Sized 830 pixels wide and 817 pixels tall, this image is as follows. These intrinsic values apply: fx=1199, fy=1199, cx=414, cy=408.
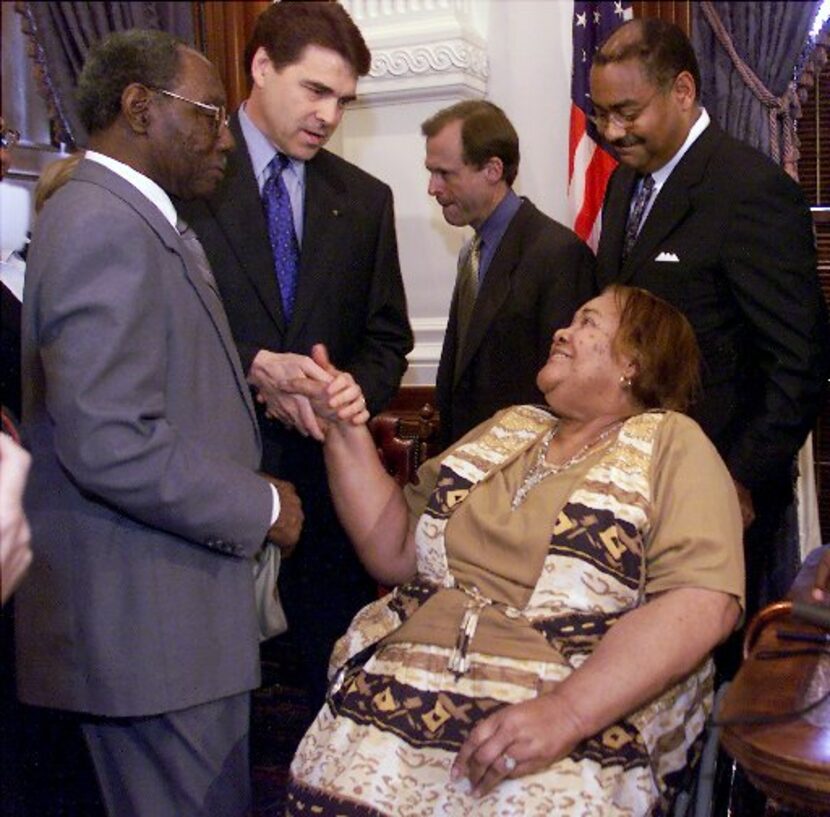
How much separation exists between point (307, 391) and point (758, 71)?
2251mm

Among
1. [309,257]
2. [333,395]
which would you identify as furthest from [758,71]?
[333,395]

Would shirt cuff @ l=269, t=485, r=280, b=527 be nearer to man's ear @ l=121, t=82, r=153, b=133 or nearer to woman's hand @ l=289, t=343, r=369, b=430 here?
woman's hand @ l=289, t=343, r=369, b=430

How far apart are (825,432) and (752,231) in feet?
5.22

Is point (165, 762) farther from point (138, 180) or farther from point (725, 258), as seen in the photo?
Result: point (725, 258)

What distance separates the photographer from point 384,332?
2785mm

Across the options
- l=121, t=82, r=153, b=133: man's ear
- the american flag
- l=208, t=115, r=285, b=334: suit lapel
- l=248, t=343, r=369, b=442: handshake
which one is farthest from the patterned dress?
the american flag

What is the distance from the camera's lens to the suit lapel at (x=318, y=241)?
263 centimetres

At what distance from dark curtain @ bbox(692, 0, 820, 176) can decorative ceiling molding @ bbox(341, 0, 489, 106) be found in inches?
31.0

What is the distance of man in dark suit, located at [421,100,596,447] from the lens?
122 inches

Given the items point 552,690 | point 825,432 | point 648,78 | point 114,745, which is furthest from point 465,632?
point 825,432

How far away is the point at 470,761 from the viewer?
183 centimetres

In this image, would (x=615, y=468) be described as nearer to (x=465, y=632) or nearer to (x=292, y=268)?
(x=465, y=632)

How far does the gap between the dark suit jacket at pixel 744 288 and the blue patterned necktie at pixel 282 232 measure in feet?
2.60

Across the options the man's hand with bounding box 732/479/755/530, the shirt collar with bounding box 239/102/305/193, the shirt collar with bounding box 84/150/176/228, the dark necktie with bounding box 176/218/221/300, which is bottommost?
the man's hand with bounding box 732/479/755/530
